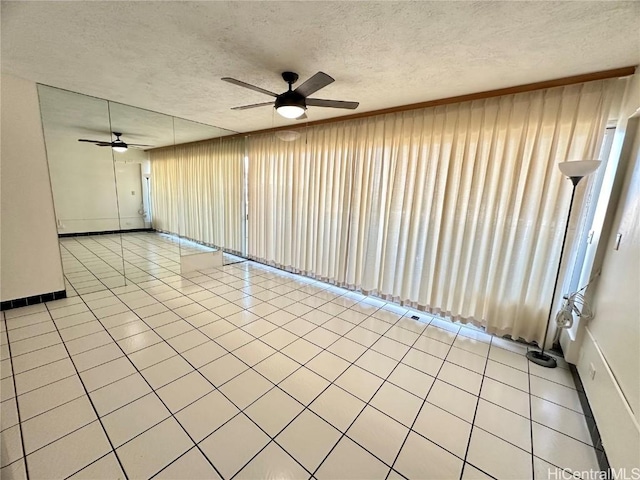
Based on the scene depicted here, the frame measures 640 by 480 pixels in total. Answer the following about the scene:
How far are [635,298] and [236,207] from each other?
5267 millimetres

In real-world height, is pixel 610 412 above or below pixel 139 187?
below

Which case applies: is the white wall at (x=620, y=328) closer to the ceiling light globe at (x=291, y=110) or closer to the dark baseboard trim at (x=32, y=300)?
the ceiling light globe at (x=291, y=110)

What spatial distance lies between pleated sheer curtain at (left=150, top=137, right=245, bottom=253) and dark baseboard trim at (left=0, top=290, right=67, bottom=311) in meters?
1.67

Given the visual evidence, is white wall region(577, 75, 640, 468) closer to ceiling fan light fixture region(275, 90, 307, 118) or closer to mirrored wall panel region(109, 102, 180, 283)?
ceiling fan light fixture region(275, 90, 307, 118)

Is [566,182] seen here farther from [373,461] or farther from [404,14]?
[373,461]

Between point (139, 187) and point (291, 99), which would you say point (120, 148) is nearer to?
point (139, 187)

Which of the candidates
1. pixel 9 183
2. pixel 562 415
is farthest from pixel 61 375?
pixel 562 415

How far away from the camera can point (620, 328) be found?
1.62m

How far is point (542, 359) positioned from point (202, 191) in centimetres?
562

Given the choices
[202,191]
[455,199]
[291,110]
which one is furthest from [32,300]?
[455,199]

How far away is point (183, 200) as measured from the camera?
4.83 metres

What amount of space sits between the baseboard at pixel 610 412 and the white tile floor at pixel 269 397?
0.17m

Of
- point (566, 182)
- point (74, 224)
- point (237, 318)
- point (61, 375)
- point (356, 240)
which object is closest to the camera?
point (61, 375)

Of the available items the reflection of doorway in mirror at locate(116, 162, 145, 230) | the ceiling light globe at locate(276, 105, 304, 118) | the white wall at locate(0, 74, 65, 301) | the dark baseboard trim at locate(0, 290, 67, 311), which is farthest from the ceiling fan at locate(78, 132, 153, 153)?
the ceiling light globe at locate(276, 105, 304, 118)
